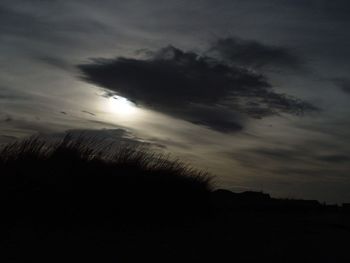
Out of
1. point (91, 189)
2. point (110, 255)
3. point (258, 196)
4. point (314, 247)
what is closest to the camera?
point (110, 255)

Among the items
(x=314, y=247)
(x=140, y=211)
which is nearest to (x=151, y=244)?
(x=140, y=211)

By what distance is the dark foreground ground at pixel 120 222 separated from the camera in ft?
14.8

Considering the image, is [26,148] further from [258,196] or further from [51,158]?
[258,196]

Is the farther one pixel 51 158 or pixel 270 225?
pixel 270 225

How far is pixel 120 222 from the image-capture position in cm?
567

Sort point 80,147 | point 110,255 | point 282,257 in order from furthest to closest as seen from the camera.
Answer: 1. point 80,147
2. point 282,257
3. point 110,255

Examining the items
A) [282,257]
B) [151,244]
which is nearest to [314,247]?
[282,257]

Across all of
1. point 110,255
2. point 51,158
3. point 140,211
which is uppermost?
point 51,158

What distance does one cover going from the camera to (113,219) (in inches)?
222

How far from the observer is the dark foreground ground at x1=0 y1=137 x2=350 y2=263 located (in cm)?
452

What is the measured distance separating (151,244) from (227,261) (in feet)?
2.85

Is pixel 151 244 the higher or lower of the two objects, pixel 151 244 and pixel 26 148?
the lower

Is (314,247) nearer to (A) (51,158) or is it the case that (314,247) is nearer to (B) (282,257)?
(B) (282,257)

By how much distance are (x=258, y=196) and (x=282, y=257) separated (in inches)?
359
